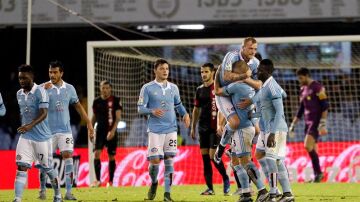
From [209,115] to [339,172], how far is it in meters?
5.74

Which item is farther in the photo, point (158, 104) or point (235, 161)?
point (158, 104)

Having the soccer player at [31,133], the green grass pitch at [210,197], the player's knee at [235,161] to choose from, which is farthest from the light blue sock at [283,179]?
the soccer player at [31,133]

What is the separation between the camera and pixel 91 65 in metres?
17.5

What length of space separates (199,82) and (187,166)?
150 inches

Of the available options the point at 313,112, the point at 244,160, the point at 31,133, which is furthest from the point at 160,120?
the point at 313,112

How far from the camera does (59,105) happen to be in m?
13.3

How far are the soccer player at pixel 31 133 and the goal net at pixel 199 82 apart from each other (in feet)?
21.3

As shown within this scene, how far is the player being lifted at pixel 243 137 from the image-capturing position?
10.7m

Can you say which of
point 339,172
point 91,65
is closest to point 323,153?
point 339,172

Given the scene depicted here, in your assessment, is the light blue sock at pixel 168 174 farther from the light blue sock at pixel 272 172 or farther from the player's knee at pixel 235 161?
the light blue sock at pixel 272 172

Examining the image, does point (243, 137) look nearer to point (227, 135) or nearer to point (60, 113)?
point (227, 135)

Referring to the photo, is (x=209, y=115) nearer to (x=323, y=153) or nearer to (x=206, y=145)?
(x=206, y=145)

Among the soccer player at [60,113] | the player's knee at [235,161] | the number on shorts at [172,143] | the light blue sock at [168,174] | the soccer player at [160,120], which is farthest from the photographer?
the soccer player at [60,113]

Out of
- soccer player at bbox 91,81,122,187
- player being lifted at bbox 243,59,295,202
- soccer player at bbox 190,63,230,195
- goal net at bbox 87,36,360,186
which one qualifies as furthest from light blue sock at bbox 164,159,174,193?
goal net at bbox 87,36,360,186
